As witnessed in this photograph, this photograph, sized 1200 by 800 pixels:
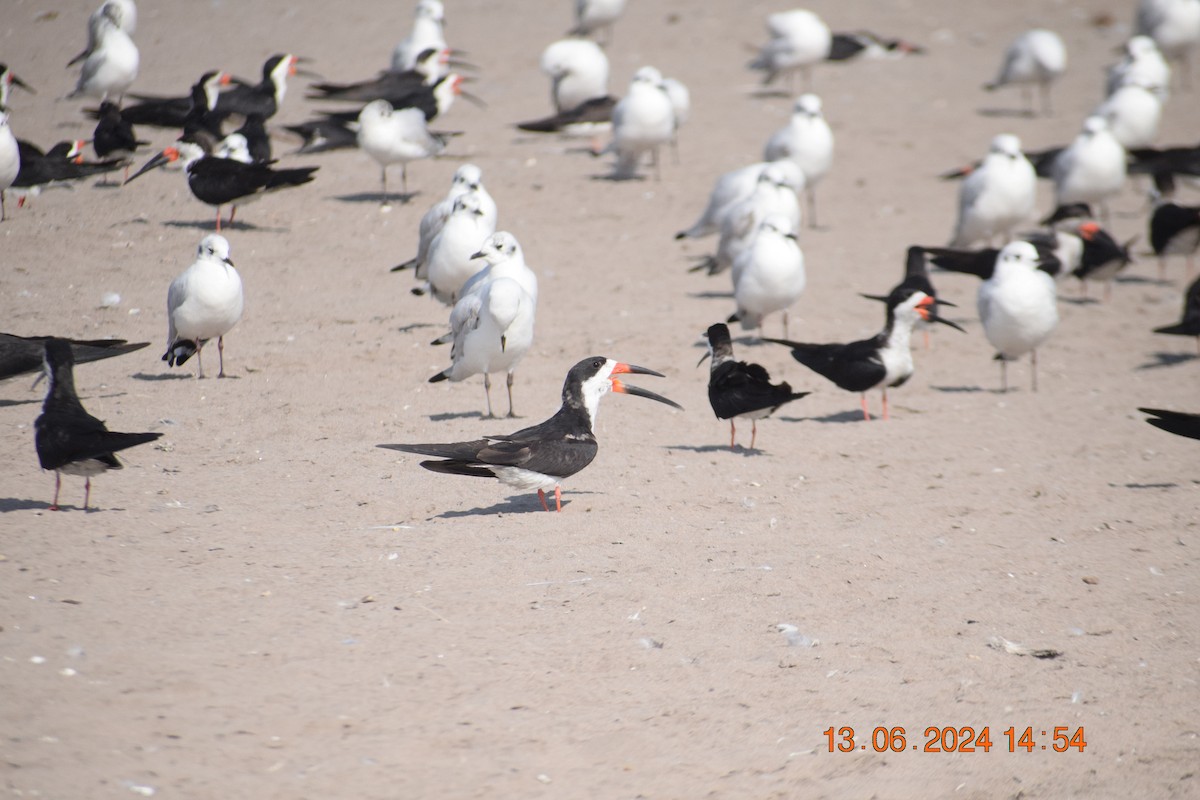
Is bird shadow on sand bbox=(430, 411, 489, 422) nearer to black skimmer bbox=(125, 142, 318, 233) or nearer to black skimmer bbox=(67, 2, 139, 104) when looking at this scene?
black skimmer bbox=(125, 142, 318, 233)

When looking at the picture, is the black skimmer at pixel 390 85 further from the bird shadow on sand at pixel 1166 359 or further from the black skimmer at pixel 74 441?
the black skimmer at pixel 74 441

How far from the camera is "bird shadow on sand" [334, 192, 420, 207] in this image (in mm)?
13539

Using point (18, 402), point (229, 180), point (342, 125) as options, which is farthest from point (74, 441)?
point (342, 125)

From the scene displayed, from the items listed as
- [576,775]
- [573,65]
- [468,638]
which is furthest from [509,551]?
[573,65]

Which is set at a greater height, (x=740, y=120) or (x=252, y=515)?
(x=740, y=120)

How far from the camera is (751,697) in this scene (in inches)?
183

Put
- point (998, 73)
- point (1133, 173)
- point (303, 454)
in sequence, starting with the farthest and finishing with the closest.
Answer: point (998, 73) → point (1133, 173) → point (303, 454)

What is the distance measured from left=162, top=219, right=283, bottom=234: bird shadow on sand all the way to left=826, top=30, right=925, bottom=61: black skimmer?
11.1m

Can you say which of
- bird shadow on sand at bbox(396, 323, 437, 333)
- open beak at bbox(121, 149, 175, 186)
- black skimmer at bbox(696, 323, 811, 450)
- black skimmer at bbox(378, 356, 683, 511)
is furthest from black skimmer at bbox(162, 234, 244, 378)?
open beak at bbox(121, 149, 175, 186)

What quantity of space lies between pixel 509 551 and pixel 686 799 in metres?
1.97

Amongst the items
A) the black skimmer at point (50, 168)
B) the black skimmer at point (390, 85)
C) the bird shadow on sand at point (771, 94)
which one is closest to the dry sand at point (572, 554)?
the black skimmer at point (50, 168)

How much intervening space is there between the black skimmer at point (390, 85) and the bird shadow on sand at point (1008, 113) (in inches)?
327

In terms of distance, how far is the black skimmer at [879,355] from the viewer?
8.68 meters

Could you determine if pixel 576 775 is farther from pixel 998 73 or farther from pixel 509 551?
pixel 998 73
